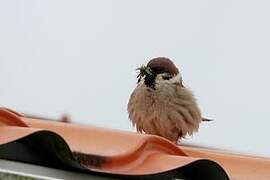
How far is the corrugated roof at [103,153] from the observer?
191cm

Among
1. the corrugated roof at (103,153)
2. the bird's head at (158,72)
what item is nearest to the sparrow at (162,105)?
the bird's head at (158,72)

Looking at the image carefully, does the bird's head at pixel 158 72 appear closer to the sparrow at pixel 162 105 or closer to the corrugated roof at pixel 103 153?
the sparrow at pixel 162 105

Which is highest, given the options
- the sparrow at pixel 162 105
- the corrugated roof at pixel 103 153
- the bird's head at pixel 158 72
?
the corrugated roof at pixel 103 153

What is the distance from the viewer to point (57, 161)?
1915 millimetres

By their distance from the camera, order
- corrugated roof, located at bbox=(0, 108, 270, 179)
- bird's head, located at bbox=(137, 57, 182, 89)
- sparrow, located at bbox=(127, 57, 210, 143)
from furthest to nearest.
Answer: bird's head, located at bbox=(137, 57, 182, 89) → sparrow, located at bbox=(127, 57, 210, 143) → corrugated roof, located at bbox=(0, 108, 270, 179)

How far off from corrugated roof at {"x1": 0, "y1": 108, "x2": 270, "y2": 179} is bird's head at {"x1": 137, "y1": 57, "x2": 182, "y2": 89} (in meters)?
1.70

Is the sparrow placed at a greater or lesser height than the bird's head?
lesser

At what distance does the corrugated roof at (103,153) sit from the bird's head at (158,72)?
66.8 inches

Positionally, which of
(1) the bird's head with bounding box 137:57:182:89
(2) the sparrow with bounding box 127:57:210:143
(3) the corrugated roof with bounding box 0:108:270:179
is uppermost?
(3) the corrugated roof with bounding box 0:108:270:179

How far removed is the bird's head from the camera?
13.4ft

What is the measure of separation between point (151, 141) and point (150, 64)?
1.94 m

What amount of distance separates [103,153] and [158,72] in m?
2.06

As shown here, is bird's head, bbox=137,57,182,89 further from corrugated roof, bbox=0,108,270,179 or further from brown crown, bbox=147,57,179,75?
corrugated roof, bbox=0,108,270,179

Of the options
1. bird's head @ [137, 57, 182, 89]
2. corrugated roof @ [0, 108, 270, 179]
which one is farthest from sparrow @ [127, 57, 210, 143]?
corrugated roof @ [0, 108, 270, 179]
